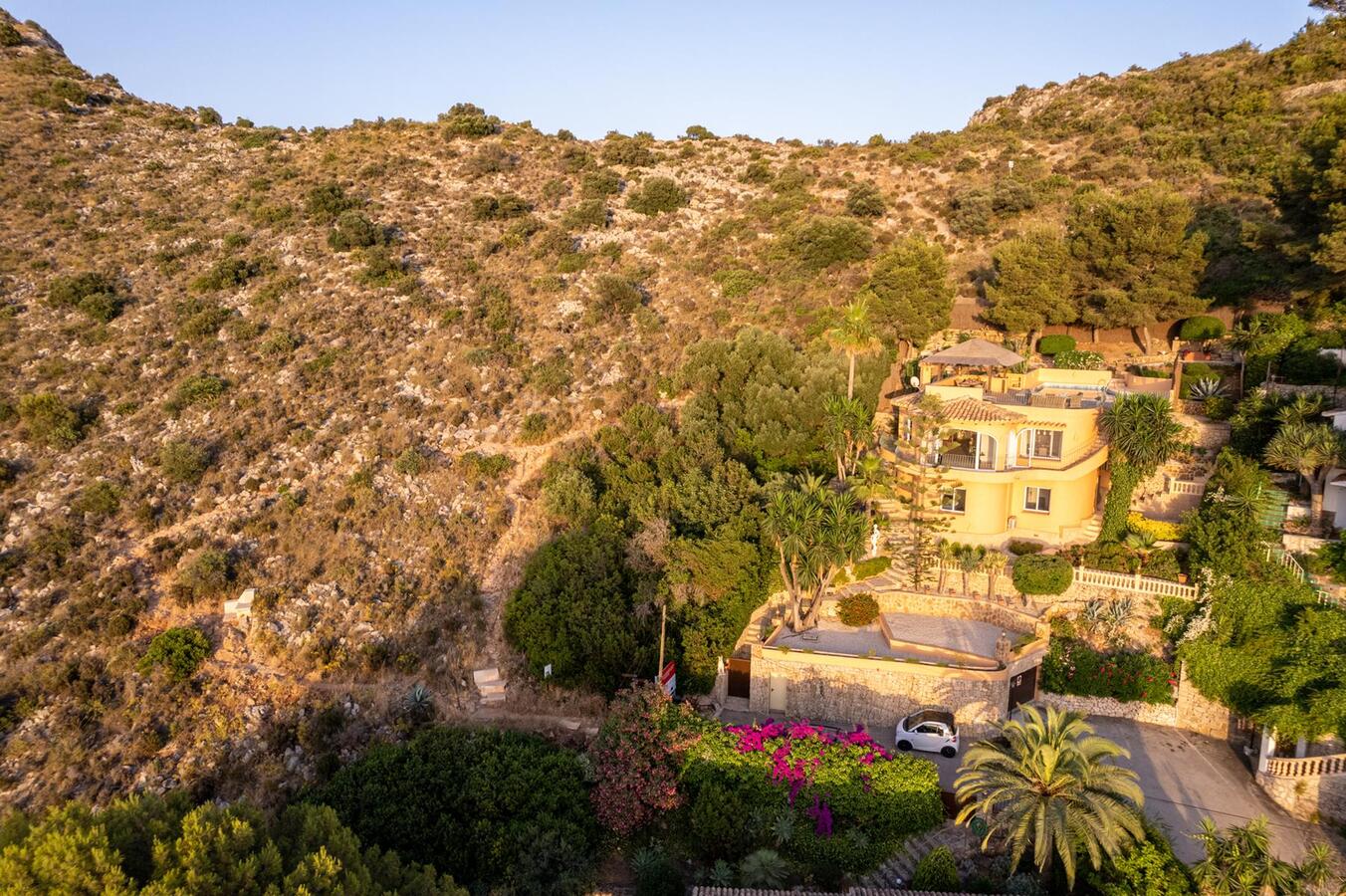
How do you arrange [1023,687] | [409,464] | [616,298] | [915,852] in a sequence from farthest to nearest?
[616,298]
[409,464]
[1023,687]
[915,852]

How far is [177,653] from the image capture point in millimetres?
22375

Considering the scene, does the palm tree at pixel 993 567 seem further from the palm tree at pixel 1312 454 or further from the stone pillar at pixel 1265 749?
the palm tree at pixel 1312 454

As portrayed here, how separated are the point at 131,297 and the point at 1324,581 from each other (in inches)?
2029

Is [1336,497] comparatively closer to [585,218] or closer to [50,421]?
[585,218]

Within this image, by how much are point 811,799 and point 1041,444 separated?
1627 centimetres

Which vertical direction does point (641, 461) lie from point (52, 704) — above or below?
above

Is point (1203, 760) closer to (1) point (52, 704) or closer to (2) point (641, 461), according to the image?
(2) point (641, 461)

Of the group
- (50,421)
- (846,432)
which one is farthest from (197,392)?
(846,432)

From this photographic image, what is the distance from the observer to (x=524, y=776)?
60.6 ft

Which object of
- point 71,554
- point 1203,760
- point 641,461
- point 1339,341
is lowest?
point 1203,760

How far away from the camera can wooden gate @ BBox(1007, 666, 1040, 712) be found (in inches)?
834

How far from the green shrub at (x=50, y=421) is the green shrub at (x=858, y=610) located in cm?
3054

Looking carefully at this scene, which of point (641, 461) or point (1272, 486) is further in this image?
point (641, 461)

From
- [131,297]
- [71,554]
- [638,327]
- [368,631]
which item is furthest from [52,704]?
[638,327]
